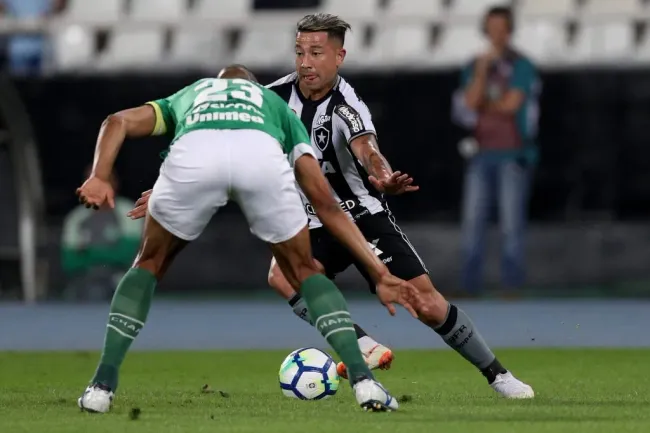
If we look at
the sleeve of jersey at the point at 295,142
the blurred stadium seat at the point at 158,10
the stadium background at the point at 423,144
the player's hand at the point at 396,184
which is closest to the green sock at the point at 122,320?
the sleeve of jersey at the point at 295,142

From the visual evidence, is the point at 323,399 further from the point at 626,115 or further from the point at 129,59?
the point at 129,59

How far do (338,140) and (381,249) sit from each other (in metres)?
0.64

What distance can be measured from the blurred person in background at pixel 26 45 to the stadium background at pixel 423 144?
6.2 inches

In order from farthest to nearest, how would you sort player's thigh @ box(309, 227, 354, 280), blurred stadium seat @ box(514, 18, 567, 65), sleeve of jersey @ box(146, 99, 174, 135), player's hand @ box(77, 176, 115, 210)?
blurred stadium seat @ box(514, 18, 567, 65) < player's thigh @ box(309, 227, 354, 280) < sleeve of jersey @ box(146, 99, 174, 135) < player's hand @ box(77, 176, 115, 210)

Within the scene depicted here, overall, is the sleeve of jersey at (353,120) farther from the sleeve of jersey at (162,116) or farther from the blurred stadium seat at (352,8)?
the blurred stadium seat at (352,8)

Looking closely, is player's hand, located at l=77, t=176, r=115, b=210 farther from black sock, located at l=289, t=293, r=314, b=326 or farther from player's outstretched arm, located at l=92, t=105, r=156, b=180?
black sock, located at l=289, t=293, r=314, b=326

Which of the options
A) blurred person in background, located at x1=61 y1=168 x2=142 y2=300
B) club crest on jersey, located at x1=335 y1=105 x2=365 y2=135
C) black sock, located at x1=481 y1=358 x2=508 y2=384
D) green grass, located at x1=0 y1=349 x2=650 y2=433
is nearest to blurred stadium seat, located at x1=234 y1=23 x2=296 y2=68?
blurred person in background, located at x1=61 y1=168 x2=142 y2=300

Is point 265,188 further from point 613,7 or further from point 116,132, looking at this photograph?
point 613,7

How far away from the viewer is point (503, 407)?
24.0 ft

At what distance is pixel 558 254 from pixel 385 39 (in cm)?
317

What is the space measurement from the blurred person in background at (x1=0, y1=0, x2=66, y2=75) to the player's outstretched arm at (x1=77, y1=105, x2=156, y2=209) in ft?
33.2

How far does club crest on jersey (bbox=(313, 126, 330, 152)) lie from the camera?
27.8ft

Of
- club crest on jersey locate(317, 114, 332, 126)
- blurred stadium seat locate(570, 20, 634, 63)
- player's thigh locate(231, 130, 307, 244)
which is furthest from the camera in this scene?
blurred stadium seat locate(570, 20, 634, 63)

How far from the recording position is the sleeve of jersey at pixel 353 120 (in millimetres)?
8195
